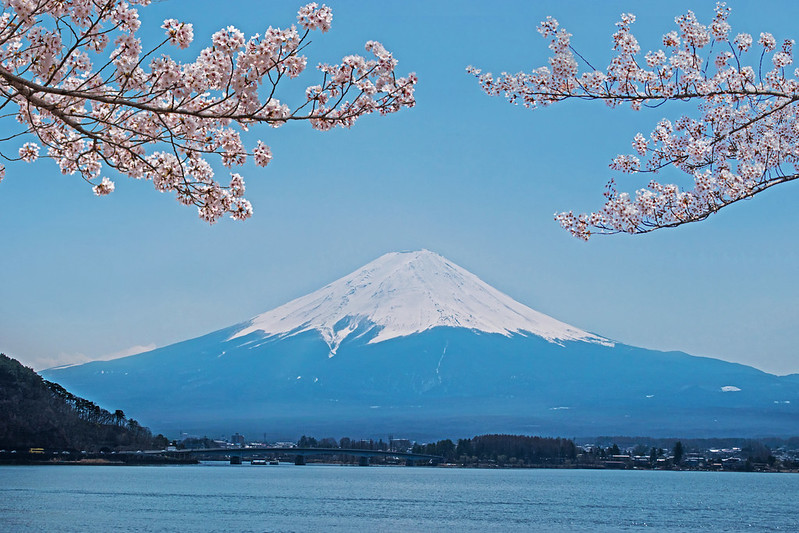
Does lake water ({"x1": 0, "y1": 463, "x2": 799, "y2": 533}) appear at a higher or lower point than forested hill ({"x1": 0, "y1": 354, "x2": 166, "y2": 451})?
lower

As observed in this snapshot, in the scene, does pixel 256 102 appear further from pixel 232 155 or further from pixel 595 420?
pixel 595 420

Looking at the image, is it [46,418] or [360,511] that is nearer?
[360,511]

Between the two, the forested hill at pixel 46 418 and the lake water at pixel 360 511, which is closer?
the lake water at pixel 360 511

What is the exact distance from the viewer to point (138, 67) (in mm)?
5008

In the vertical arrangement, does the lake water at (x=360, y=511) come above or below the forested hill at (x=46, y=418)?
below

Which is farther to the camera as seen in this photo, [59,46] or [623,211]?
[623,211]

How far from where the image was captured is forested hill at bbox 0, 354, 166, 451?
87.8 m

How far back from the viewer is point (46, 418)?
90.4 meters

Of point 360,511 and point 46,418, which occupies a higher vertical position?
point 46,418

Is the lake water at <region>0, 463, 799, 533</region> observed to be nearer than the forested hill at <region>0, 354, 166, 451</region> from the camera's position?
Yes

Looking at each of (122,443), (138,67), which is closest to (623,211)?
(138,67)

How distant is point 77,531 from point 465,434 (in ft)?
477

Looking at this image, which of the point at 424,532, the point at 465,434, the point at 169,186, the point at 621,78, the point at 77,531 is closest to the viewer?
the point at 169,186

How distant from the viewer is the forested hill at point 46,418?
8776 centimetres
